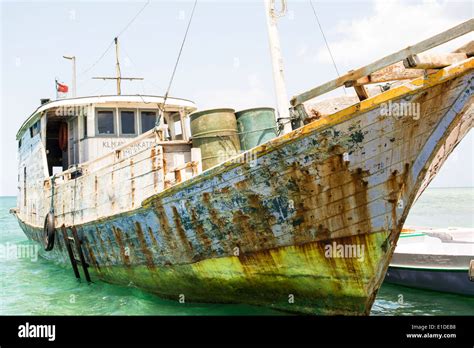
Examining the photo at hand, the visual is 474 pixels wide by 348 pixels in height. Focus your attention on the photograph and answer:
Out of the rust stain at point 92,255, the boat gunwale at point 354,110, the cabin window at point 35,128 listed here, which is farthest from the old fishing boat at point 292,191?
the cabin window at point 35,128

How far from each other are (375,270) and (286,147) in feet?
6.17

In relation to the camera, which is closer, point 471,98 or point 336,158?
point 471,98

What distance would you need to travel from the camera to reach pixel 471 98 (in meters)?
4.95

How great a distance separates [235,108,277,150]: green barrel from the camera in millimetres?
7488

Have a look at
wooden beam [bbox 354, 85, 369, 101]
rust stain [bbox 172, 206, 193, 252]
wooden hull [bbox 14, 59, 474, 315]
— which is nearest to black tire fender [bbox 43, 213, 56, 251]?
wooden hull [bbox 14, 59, 474, 315]

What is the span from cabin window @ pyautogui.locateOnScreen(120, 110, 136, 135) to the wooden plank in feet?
21.5

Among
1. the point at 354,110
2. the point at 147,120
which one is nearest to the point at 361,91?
the point at 354,110

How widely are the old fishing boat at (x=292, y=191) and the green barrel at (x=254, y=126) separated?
17mm

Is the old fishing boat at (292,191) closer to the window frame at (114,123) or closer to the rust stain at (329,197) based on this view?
the rust stain at (329,197)

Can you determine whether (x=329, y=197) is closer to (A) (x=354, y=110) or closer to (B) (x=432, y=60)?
(A) (x=354, y=110)

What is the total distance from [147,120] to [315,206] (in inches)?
269
